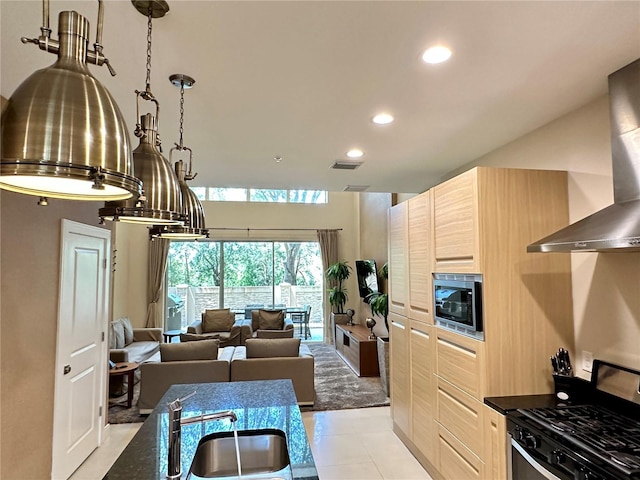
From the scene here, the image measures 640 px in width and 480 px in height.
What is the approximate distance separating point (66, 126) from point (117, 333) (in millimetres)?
6004

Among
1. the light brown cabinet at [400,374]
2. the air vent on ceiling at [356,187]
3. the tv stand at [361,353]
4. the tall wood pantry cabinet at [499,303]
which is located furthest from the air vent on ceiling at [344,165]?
the tv stand at [361,353]

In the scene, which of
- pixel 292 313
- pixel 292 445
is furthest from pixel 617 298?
pixel 292 313

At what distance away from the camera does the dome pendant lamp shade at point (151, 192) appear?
1241 millimetres

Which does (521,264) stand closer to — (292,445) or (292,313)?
(292,445)

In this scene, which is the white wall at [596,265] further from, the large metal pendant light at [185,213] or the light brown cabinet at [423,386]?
the large metal pendant light at [185,213]

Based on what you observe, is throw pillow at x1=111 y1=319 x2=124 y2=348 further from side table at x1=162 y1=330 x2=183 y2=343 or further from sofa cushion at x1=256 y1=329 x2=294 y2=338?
sofa cushion at x1=256 y1=329 x2=294 y2=338

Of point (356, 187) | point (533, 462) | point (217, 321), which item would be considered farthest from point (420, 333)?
point (217, 321)

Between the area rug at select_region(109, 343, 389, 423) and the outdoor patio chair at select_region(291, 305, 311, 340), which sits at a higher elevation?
the outdoor patio chair at select_region(291, 305, 311, 340)

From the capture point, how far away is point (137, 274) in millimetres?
7676

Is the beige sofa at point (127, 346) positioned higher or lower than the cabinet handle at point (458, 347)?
lower

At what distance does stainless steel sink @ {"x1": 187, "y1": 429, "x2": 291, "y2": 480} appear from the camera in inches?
66.8

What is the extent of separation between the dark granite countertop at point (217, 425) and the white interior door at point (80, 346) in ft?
3.73

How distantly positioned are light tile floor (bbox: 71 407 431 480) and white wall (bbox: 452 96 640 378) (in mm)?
1738

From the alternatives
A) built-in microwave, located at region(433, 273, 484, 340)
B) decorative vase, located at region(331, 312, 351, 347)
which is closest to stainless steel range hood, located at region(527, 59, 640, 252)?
built-in microwave, located at region(433, 273, 484, 340)
